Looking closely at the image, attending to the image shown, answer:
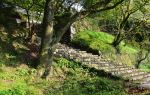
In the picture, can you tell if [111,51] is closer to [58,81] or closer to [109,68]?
[109,68]

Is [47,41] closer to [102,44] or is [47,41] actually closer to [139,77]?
[139,77]

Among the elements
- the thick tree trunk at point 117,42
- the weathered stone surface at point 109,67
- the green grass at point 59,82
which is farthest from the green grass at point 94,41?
the green grass at point 59,82

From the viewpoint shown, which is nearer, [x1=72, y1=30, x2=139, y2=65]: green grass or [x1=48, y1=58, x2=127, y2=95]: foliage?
[x1=48, y1=58, x2=127, y2=95]: foliage

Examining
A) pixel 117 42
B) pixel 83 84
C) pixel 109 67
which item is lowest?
pixel 83 84

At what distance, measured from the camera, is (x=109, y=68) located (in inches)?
1090

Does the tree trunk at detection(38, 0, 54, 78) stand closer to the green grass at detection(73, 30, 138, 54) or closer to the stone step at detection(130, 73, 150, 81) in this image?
the stone step at detection(130, 73, 150, 81)

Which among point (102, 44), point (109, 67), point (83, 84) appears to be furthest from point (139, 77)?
→ point (83, 84)

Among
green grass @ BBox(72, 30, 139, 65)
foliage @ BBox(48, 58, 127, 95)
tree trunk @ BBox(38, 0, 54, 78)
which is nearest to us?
foliage @ BBox(48, 58, 127, 95)

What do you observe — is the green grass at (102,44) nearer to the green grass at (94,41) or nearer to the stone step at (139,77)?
the green grass at (94,41)

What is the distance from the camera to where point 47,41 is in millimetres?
21516

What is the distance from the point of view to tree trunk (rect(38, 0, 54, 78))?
21359mm

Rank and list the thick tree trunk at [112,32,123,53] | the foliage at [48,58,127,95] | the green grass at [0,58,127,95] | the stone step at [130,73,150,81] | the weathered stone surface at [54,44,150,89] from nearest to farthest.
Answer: the green grass at [0,58,127,95] < the foliage at [48,58,127,95] < the weathered stone surface at [54,44,150,89] < the stone step at [130,73,150,81] < the thick tree trunk at [112,32,123,53]

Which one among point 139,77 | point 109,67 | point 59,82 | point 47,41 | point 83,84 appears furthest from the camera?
point 139,77

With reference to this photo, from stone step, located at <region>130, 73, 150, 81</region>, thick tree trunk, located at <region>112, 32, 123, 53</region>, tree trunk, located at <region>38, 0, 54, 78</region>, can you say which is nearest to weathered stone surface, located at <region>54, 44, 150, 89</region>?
stone step, located at <region>130, 73, 150, 81</region>
